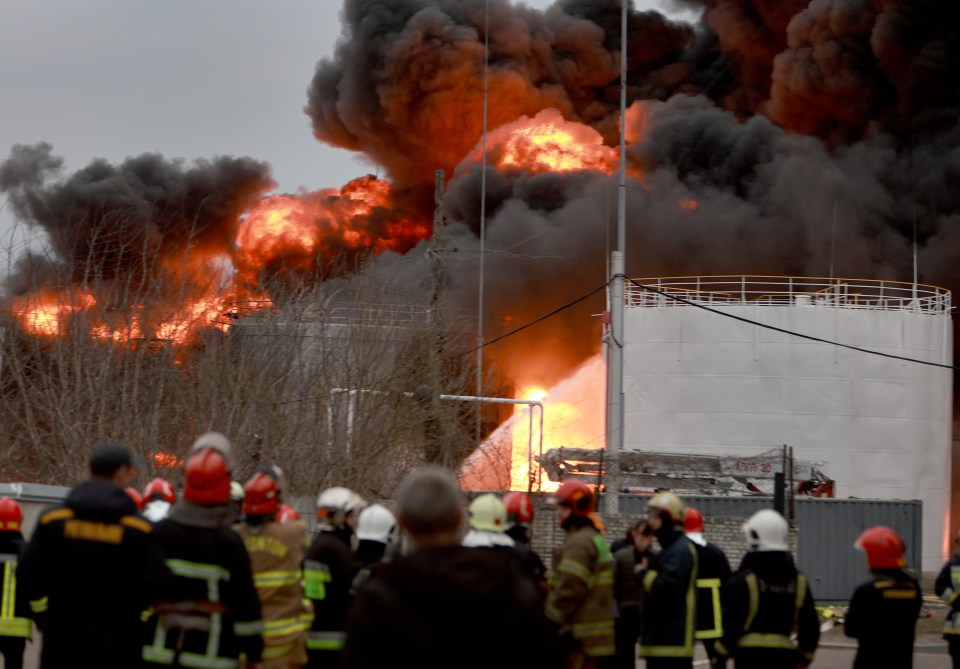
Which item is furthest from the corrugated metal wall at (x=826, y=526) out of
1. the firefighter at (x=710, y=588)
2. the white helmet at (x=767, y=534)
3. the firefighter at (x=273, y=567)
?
the firefighter at (x=273, y=567)

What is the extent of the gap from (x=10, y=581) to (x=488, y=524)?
332cm

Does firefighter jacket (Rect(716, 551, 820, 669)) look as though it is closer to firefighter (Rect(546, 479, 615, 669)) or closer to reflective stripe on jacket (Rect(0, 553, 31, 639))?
firefighter (Rect(546, 479, 615, 669))

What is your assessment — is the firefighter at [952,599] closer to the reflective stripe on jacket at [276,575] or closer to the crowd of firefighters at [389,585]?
the crowd of firefighters at [389,585]

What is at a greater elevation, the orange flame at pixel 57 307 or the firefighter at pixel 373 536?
the orange flame at pixel 57 307

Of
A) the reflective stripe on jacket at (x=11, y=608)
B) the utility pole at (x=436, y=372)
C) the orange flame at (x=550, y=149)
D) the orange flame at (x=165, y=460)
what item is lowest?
the reflective stripe on jacket at (x=11, y=608)

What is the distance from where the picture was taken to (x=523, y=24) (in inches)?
1861

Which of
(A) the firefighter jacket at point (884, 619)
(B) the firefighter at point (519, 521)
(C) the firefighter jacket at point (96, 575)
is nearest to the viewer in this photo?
(C) the firefighter jacket at point (96, 575)

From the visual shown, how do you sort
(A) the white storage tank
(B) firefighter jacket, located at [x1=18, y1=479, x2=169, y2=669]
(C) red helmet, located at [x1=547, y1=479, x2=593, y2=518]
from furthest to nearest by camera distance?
1. (A) the white storage tank
2. (C) red helmet, located at [x1=547, y1=479, x2=593, y2=518]
3. (B) firefighter jacket, located at [x1=18, y1=479, x2=169, y2=669]

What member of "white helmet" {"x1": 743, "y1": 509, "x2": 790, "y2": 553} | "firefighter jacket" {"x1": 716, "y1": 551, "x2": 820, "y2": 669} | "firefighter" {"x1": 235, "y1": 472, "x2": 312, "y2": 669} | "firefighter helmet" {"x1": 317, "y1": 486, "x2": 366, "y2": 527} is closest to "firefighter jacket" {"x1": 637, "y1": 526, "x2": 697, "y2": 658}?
"firefighter jacket" {"x1": 716, "y1": 551, "x2": 820, "y2": 669}

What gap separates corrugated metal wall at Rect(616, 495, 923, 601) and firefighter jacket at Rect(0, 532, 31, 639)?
1396 cm

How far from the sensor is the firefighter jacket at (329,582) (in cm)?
722

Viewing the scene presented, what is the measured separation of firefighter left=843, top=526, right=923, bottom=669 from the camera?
23.0 feet

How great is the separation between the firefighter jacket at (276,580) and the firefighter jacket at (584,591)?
1393 millimetres

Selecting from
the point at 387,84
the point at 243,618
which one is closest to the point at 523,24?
the point at 387,84
